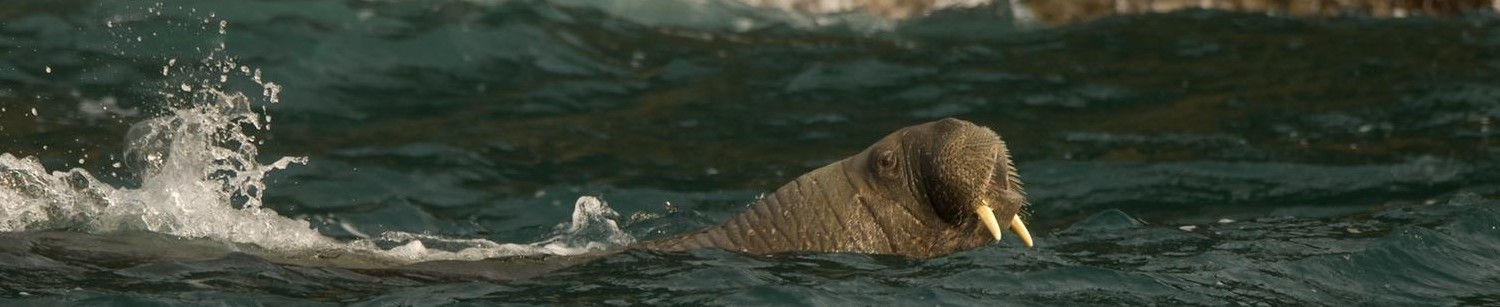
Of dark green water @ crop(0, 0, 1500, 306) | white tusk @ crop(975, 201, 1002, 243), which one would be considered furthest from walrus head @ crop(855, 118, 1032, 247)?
dark green water @ crop(0, 0, 1500, 306)

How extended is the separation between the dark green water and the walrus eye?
35 cm

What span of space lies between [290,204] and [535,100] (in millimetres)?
3208

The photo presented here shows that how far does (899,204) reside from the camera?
25.3 feet

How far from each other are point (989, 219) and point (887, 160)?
506 mm

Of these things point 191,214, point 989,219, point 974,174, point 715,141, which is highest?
point 715,141

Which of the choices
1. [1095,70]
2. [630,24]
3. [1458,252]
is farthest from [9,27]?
[1458,252]

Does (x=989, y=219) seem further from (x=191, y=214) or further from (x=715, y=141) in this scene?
(x=715, y=141)

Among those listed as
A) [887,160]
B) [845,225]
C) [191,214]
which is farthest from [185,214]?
[887,160]

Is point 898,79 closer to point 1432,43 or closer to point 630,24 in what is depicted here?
point 630,24

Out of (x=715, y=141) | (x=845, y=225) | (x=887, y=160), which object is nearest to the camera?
(x=887, y=160)

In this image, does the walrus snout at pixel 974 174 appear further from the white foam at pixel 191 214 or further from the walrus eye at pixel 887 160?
the white foam at pixel 191 214

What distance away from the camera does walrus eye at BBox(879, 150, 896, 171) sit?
7664 mm

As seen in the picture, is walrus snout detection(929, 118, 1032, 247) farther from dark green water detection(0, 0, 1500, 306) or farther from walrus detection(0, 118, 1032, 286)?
dark green water detection(0, 0, 1500, 306)

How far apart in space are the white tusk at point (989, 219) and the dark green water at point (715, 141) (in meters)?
0.25
